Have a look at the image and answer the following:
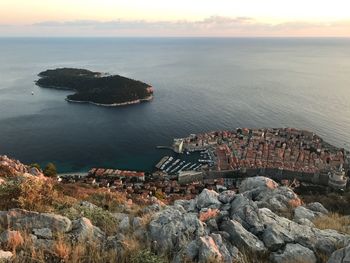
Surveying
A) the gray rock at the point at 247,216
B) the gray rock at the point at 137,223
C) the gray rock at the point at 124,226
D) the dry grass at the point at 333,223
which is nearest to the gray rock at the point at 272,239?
the gray rock at the point at 247,216

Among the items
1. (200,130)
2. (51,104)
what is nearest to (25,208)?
(200,130)

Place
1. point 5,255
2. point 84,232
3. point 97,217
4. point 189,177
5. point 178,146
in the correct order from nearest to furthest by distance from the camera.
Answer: point 5,255
point 84,232
point 97,217
point 189,177
point 178,146

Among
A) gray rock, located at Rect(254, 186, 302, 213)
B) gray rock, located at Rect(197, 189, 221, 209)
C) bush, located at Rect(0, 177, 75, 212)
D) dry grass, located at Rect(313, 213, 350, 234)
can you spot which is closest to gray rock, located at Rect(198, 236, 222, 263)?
gray rock, located at Rect(197, 189, 221, 209)

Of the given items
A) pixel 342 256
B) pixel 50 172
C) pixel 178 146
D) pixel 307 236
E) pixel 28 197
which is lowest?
pixel 178 146

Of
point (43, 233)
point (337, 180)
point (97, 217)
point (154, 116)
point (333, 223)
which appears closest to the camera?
point (43, 233)

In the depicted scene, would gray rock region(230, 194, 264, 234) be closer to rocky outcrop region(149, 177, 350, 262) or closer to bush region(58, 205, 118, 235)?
rocky outcrop region(149, 177, 350, 262)

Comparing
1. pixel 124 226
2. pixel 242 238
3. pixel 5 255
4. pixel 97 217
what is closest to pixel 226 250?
pixel 242 238

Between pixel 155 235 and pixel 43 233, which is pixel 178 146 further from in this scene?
pixel 43 233

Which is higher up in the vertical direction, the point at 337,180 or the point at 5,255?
the point at 5,255
